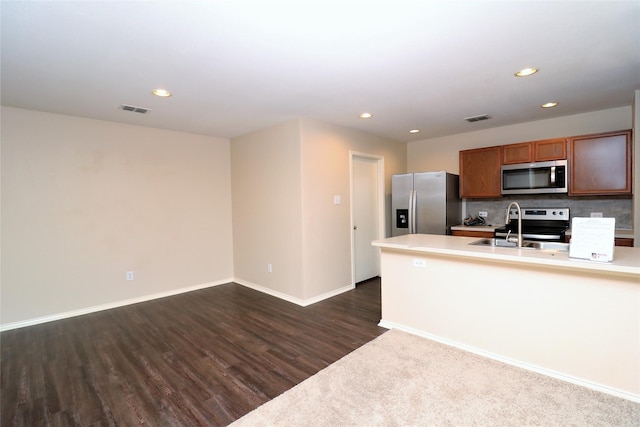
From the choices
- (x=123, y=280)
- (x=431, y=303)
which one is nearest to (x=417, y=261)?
(x=431, y=303)

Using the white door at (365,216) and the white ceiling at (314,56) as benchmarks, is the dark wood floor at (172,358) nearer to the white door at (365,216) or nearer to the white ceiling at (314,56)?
the white door at (365,216)

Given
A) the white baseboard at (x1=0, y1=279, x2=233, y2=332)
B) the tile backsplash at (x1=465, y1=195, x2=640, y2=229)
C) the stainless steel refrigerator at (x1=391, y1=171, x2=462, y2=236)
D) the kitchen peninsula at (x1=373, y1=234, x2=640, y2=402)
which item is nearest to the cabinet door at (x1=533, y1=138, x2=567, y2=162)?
the tile backsplash at (x1=465, y1=195, x2=640, y2=229)

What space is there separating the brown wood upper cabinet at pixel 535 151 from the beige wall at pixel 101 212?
15.0ft

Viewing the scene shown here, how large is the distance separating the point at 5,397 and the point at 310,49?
3413 millimetres

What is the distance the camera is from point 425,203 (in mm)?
4656

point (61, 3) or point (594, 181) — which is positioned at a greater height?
point (61, 3)

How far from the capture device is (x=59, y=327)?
334 centimetres

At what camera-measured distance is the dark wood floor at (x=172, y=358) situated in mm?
1975

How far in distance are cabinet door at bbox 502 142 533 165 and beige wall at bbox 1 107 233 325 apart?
4525mm

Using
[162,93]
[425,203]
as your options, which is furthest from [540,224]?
[162,93]

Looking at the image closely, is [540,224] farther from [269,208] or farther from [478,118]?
[269,208]

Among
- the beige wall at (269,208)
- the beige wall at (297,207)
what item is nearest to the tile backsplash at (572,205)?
the beige wall at (297,207)

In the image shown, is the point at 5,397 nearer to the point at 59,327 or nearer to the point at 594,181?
the point at 59,327

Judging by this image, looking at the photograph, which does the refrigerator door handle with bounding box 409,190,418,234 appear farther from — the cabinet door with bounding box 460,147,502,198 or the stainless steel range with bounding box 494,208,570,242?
the stainless steel range with bounding box 494,208,570,242
